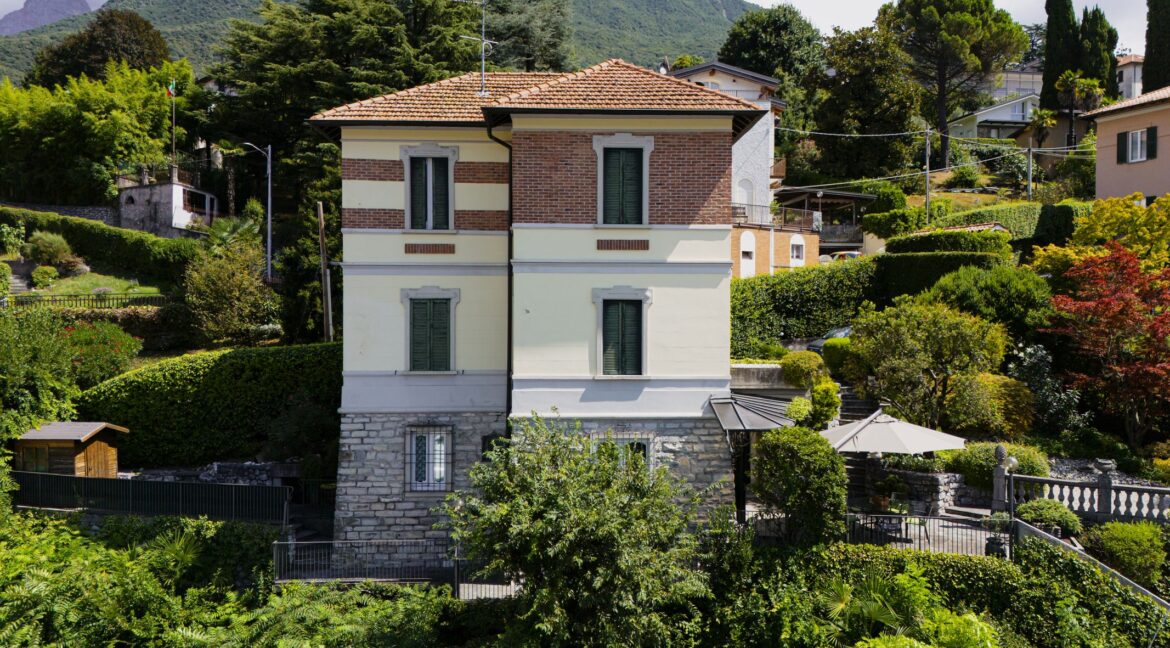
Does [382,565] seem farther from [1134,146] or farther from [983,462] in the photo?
[1134,146]

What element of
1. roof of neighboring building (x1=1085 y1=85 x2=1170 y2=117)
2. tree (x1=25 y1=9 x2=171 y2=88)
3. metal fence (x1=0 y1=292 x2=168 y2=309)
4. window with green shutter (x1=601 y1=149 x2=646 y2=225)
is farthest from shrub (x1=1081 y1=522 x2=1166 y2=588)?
tree (x1=25 y1=9 x2=171 y2=88)

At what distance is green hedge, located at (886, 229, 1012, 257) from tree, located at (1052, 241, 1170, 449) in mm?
5334

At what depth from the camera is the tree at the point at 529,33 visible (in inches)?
1602

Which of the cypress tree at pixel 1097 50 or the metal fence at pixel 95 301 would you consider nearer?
the metal fence at pixel 95 301

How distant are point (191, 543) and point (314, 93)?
85.1 feet

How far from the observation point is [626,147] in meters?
17.2

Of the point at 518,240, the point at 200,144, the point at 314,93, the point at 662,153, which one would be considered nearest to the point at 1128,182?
the point at 662,153

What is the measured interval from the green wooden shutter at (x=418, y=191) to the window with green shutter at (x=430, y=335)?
1.79 meters

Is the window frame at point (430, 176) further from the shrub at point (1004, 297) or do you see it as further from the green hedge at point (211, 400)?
the shrub at point (1004, 297)

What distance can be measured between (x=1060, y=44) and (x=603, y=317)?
56903 mm

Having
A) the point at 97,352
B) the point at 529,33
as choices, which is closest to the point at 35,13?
the point at 529,33

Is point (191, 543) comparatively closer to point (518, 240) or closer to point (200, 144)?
point (518, 240)

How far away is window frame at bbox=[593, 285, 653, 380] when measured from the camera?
677 inches

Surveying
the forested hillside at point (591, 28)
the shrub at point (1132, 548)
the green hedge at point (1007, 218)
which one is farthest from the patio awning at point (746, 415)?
the forested hillside at point (591, 28)
